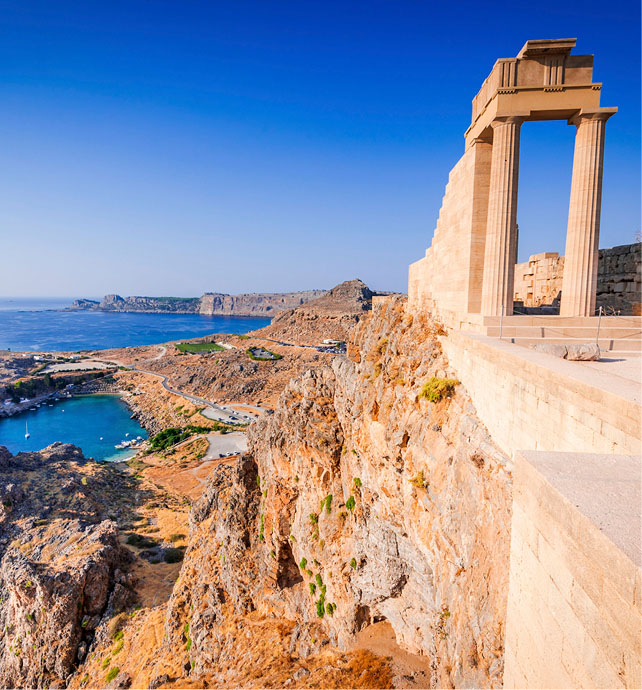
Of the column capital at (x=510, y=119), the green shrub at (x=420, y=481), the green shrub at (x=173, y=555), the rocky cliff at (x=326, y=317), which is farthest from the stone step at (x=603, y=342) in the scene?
the rocky cliff at (x=326, y=317)

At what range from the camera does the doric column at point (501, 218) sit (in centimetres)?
1112

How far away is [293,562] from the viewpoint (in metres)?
19.1

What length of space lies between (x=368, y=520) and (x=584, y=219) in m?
12.0

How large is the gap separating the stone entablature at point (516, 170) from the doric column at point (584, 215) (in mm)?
24

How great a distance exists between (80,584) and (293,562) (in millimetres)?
12089

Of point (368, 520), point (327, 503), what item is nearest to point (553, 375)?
point (368, 520)

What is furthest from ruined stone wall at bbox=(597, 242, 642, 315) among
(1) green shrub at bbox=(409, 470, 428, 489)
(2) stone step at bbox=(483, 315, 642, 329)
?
(1) green shrub at bbox=(409, 470, 428, 489)

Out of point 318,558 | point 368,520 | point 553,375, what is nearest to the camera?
point 553,375

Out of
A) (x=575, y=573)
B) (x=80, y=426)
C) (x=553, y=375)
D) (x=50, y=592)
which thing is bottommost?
(x=80, y=426)

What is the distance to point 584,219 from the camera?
37.8ft

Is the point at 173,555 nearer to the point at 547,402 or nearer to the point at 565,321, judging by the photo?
the point at 565,321

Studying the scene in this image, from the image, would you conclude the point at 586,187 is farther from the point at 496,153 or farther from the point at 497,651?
the point at 497,651

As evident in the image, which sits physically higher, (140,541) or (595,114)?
(595,114)

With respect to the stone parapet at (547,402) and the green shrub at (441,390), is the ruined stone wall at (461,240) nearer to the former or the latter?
the green shrub at (441,390)
